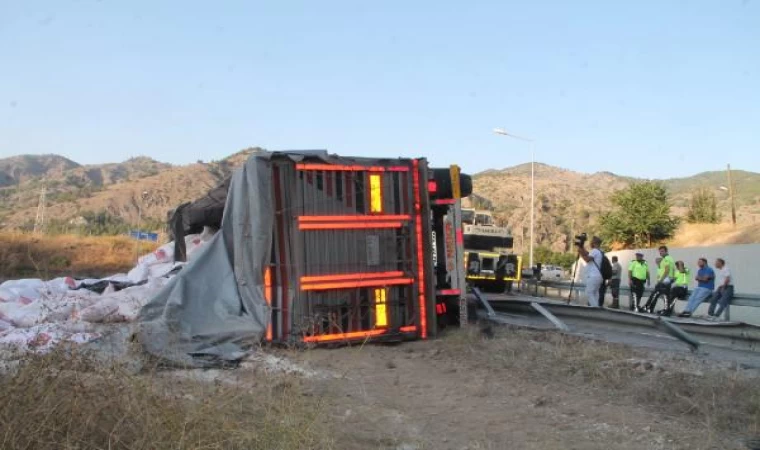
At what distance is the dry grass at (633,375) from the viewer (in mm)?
5234

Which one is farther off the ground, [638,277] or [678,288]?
[638,277]

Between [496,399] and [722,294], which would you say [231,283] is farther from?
[722,294]

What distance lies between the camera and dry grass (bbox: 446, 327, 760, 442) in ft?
17.2

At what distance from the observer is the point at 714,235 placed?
44469 millimetres

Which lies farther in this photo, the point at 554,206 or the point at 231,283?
the point at 554,206

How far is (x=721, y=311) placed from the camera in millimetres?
15312

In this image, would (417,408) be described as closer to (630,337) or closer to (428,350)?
(428,350)

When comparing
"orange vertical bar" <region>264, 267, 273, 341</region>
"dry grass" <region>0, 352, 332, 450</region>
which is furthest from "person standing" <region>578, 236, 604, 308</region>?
"dry grass" <region>0, 352, 332, 450</region>

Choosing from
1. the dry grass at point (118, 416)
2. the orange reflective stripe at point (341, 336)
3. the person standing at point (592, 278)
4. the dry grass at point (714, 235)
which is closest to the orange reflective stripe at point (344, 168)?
the orange reflective stripe at point (341, 336)

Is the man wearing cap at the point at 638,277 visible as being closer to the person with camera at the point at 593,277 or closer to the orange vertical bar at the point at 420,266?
the person with camera at the point at 593,277

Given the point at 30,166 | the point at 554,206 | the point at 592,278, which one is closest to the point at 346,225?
the point at 592,278

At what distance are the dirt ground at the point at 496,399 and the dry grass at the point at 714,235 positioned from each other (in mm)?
33755

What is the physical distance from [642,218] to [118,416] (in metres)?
51.3

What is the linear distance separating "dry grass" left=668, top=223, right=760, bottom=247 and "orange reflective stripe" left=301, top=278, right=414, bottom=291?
33.2m
